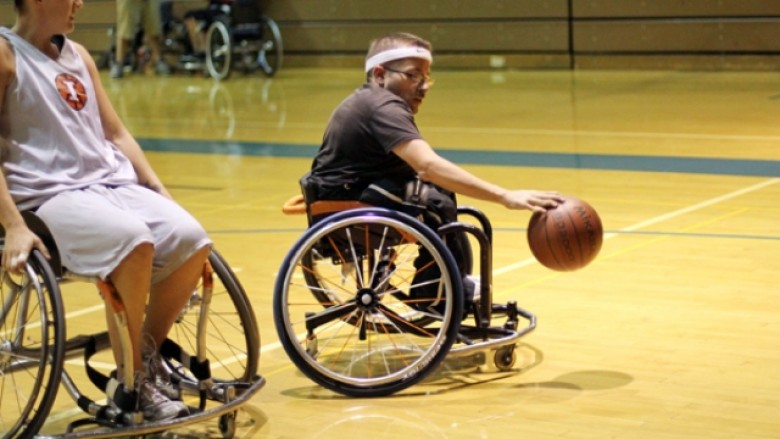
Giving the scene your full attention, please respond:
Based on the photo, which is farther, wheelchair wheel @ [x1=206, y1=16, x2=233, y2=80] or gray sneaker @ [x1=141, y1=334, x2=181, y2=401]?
wheelchair wheel @ [x1=206, y1=16, x2=233, y2=80]

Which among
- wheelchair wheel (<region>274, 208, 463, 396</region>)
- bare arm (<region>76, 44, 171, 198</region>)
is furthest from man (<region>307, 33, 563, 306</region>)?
bare arm (<region>76, 44, 171, 198</region>)

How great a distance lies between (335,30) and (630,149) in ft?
23.5

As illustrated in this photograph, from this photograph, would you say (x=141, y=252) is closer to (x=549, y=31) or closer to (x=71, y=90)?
(x=71, y=90)

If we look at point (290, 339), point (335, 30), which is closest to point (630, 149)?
point (290, 339)

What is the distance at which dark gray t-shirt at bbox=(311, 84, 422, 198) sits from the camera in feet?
12.3

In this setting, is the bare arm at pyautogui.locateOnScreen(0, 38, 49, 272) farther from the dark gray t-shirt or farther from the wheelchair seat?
the dark gray t-shirt

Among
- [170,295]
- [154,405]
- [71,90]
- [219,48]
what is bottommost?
[154,405]

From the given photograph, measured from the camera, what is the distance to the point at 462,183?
3619 mm

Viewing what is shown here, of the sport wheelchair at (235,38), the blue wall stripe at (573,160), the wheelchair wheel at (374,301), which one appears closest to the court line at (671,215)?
the blue wall stripe at (573,160)

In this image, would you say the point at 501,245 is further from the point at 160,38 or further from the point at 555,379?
the point at 160,38

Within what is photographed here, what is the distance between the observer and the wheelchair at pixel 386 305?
11.7 feet

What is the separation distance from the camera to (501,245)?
219 inches

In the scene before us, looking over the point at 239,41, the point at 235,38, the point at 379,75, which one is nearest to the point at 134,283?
the point at 379,75

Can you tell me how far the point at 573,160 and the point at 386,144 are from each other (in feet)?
13.6
